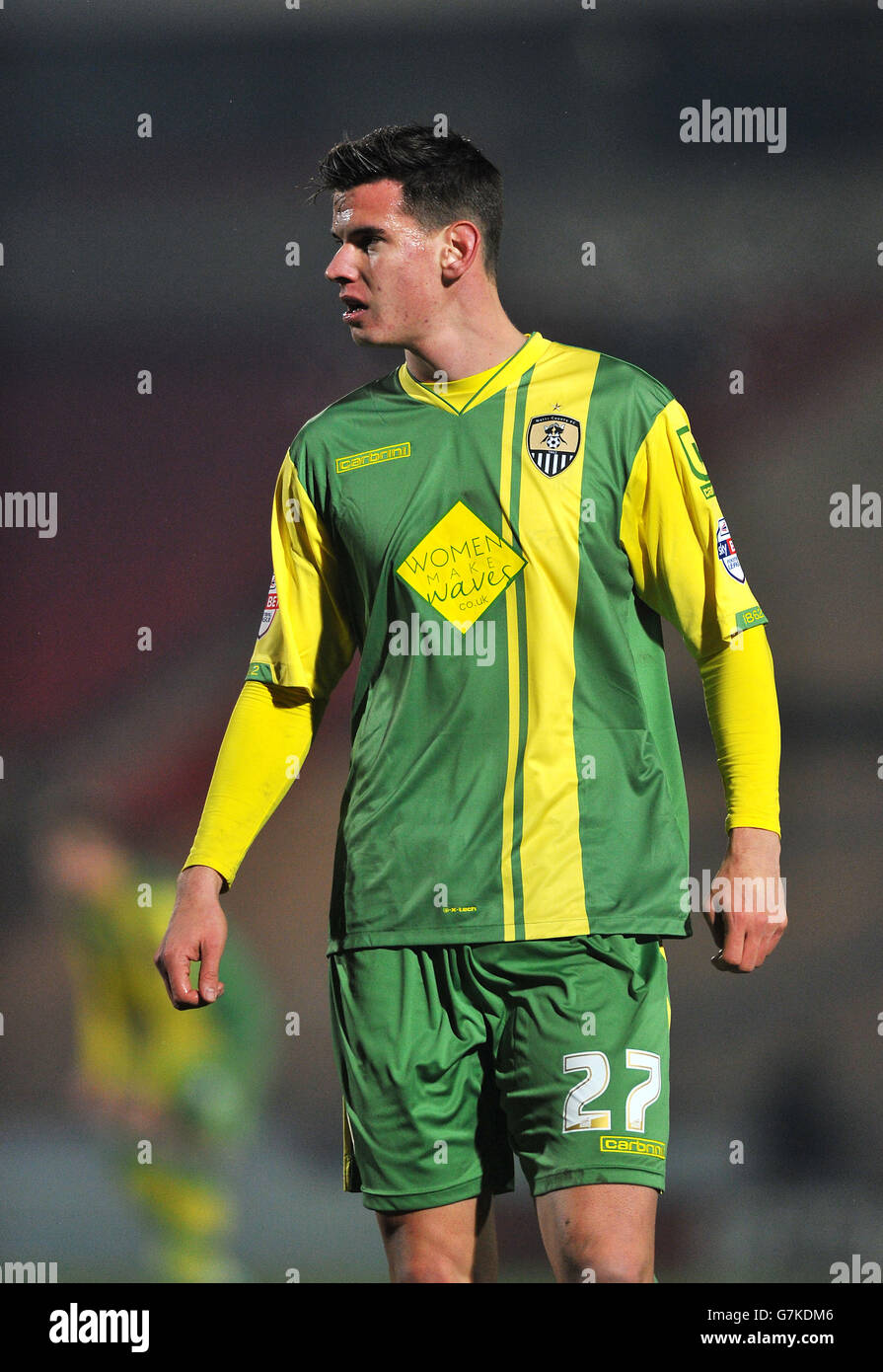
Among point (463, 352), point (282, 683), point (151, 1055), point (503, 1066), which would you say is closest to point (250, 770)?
point (282, 683)

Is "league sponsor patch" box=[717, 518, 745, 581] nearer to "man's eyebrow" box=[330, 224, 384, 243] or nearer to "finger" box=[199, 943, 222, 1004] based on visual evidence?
"man's eyebrow" box=[330, 224, 384, 243]

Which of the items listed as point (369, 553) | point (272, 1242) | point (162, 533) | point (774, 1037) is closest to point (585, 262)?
point (162, 533)

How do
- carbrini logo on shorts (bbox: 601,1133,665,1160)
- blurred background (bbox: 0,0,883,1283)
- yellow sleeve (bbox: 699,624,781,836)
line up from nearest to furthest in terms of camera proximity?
carbrini logo on shorts (bbox: 601,1133,665,1160) < yellow sleeve (bbox: 699,624,781,836) < blurred background (bbox: 0,0,883,1283)

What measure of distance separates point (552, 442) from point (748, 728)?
0.46m

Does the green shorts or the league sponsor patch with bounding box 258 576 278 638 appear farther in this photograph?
the league sponsor patch with bounding box 258 576 278 638

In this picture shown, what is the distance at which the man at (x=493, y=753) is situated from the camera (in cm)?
203

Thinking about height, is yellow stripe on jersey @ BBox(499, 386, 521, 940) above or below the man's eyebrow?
below

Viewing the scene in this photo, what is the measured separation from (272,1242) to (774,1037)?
41.6 inches

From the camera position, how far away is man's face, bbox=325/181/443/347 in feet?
7.34

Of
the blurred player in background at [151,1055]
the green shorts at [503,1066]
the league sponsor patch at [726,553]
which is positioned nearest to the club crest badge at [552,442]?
the league sponsor patch at [726,553]

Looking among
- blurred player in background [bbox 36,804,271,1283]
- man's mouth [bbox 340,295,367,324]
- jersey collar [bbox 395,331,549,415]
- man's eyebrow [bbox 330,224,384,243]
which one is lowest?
blurred player in background [bbox 36,804,271,1283]

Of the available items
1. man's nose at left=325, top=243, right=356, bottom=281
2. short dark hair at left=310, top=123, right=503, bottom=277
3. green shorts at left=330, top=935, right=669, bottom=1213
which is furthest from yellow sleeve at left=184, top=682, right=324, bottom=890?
short dark hair at left=310, top=123, right=503, bottom=277

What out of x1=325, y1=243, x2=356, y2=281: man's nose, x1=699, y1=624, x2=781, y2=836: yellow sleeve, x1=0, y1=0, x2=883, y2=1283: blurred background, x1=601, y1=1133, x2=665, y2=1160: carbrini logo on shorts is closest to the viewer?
x1=601, y1=1133, x2=665, y2=1160: carbrini logo on shorts

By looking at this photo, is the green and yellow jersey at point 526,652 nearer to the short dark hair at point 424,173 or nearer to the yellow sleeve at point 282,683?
the yellow sleeve at point 282,683
